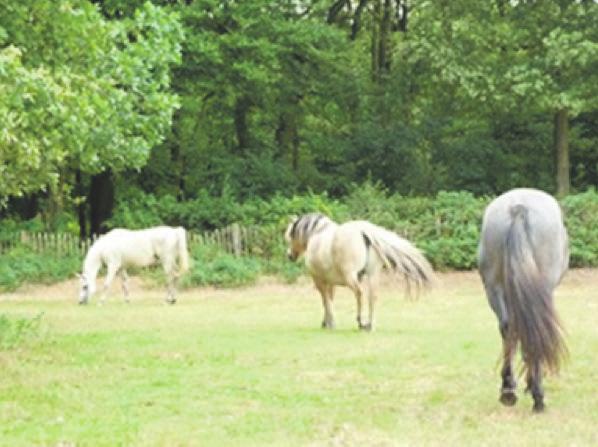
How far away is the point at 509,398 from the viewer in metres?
8.00

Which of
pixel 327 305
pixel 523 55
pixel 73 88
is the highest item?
pixel 523 55

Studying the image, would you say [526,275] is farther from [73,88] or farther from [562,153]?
[562,153]

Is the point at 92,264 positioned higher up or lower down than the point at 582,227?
lower down

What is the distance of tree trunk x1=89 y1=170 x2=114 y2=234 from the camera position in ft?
110

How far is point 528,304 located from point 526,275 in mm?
259

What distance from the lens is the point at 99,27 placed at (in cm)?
1416

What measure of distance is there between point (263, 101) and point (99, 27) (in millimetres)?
20986

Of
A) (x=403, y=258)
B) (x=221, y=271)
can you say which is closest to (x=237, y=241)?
(x=221, y=271)

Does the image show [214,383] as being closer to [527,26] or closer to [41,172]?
[41,172]

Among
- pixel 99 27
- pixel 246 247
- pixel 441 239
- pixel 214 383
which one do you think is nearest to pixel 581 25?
pixel 441 239

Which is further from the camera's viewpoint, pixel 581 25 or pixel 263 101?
pixel 263 101

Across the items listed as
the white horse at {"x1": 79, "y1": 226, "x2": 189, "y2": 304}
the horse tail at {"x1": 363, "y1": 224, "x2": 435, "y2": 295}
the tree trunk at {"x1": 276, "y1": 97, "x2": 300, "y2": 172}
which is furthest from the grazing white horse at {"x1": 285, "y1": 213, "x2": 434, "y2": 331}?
the tree trunk at {"x1": 276, "y1": 97, "x2": 300, "y2": 172}

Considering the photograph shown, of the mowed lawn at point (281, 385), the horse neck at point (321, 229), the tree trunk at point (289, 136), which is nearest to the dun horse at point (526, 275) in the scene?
the mowed lawn at point (281, 385)

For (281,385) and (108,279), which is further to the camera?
(108,279)
